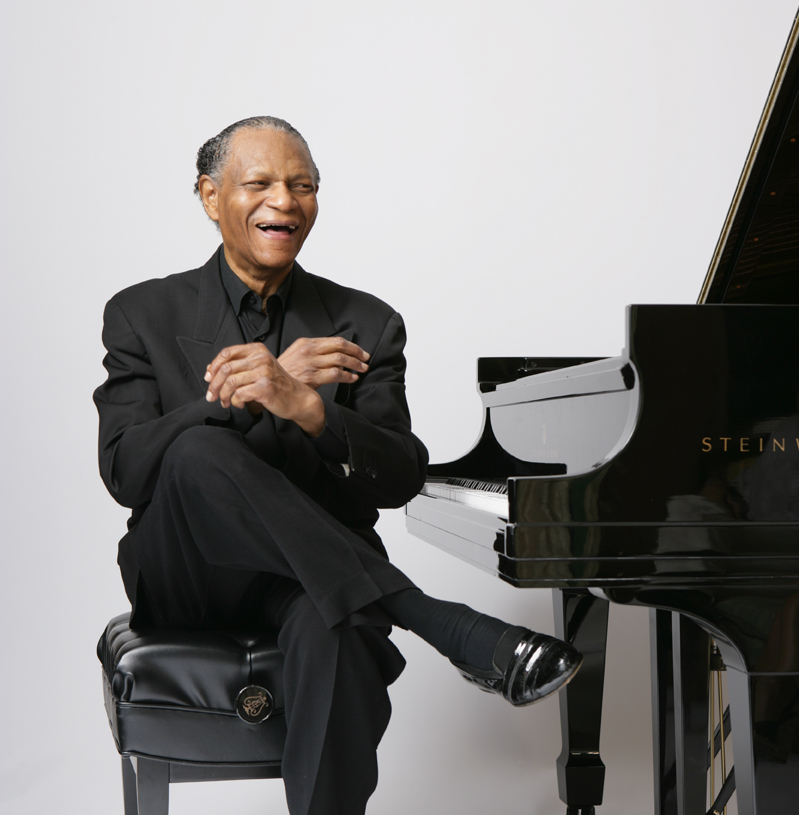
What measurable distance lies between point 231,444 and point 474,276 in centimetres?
191

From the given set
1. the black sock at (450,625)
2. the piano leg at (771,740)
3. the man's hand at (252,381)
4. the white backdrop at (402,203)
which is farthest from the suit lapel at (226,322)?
the white backdrop at (402,203)

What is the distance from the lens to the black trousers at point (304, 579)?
1.45 m

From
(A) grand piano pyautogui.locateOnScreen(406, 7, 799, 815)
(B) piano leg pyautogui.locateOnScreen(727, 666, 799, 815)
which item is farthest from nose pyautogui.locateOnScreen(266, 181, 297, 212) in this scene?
(B) piano leg pyautogui.locateOnScreen(727, 666, 799, 815)

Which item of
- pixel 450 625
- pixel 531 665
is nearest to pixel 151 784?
pixel 450 625

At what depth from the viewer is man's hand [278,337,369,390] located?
65.0 inches

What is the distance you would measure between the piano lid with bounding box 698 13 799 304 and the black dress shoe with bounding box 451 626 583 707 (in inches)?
31.6

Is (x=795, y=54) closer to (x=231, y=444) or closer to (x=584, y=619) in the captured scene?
(x=231, y=444)

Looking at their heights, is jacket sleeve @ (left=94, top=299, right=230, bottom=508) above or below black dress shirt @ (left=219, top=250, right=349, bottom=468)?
below

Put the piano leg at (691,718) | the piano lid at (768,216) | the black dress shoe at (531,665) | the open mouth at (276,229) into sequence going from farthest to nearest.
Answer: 1. the open mouth at (276,229)
2. the piano leg at (691,718)
3. the piano lid at (768,216)
4. the black dress shoe at (531,665)

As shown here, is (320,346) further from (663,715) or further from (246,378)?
(663,715)

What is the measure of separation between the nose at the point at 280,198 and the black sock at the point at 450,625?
766mm

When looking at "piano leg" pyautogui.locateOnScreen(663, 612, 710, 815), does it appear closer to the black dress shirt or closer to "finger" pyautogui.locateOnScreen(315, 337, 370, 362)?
"finger" pyautogui.locateOnScreen(315, 337, 370, 362)

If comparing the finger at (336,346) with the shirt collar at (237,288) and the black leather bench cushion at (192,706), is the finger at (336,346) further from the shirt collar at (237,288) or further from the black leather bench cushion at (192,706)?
the black leather bench cushion at (192,706)

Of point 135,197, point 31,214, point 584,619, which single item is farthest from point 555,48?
point 584,619
